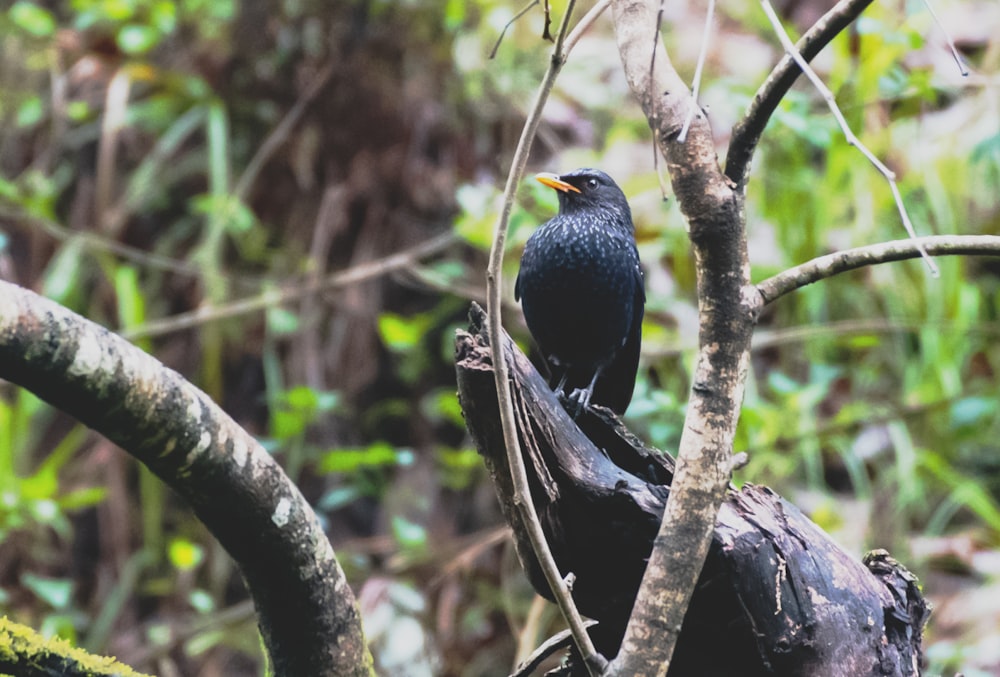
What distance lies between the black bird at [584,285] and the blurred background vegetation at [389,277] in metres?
1.05

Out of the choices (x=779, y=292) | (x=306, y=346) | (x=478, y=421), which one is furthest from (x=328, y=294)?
(x=779, y=292)

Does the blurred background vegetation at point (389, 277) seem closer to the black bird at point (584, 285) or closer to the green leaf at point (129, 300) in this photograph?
the green leaf at point (129, 300)

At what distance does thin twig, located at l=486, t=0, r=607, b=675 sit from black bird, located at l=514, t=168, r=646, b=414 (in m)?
1.58

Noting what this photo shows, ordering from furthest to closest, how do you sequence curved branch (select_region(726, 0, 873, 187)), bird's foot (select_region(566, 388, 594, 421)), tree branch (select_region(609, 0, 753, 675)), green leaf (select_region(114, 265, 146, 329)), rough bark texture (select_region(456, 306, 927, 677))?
1. green leaf (select_region(114, 265, 146, 329))
2. bird's foot (select_region(566, 388, 594, 421))
3. rough bark texture (select_region(456, 306, 927, 677))
4. tree branch (select_region(609, 0, 753, 675))
5. curved branch (select_region(726, 0, 873, 187))

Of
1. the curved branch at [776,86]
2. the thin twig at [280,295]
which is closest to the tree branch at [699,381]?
the curved branch at [776,86]

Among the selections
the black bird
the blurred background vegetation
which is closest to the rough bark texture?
the black bird

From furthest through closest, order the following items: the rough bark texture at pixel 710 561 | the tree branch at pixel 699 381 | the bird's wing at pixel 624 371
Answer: the bird's wing at pixel 624 371
the rough bark texture at pixel 710 561
the tree branch at pixel 699 381

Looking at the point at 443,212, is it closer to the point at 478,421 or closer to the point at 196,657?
the point at 196,657

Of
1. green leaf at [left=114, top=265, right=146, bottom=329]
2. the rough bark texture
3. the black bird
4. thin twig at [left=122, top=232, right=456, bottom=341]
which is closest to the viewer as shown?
the rough bark texture

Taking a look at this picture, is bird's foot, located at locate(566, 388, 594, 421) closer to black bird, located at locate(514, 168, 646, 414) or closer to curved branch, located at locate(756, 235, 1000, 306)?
black bird, located at locate(514, 168, 646, 414)

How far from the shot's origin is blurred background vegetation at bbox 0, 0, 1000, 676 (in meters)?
5.05

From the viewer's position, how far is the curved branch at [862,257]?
5.80 feet

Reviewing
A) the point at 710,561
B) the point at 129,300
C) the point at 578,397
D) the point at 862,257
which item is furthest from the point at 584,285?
the point at 129,300

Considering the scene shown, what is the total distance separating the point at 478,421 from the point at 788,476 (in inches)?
154
